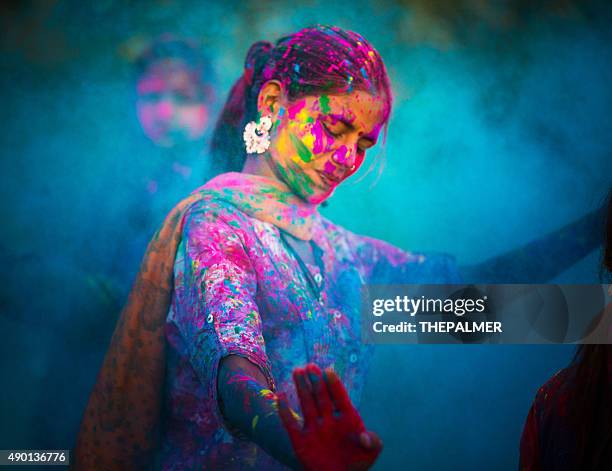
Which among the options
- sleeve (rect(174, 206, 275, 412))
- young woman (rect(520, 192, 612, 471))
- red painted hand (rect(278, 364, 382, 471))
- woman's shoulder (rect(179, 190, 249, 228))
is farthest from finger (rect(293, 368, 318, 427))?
woman's shoulder (rect(179, 190, 249, 228))

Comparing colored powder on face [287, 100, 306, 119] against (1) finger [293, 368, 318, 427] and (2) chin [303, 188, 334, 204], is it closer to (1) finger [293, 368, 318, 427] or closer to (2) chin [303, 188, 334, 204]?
(2) chin [303, 188, 334, 204]

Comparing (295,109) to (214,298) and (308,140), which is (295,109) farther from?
(214,298)

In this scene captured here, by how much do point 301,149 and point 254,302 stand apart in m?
0.58

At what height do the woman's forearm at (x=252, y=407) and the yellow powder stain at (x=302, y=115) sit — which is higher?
the yellow powder stain at (x=302, y=115)

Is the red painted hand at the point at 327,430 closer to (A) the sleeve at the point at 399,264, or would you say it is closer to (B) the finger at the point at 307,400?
(B) the finger at the point at 307,400

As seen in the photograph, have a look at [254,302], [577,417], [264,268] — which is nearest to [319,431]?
[254,302]

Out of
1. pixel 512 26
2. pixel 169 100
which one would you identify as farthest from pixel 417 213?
pixel 169 100

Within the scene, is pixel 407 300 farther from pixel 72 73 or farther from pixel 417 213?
pixel 72 73

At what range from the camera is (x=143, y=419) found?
69.1 inches

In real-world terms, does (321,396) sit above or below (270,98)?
below

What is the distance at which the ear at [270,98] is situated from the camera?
6.43 ft

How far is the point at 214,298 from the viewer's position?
59.5 inches

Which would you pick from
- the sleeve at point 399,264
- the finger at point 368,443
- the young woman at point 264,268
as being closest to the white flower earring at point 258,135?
the young woman at point 264,268

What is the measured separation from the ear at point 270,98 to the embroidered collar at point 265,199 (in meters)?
0.19
